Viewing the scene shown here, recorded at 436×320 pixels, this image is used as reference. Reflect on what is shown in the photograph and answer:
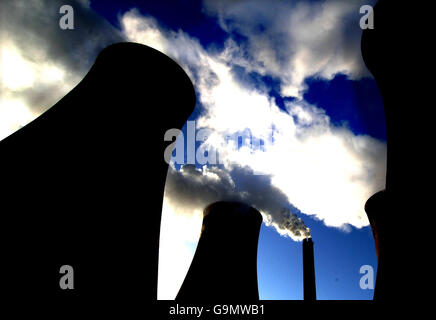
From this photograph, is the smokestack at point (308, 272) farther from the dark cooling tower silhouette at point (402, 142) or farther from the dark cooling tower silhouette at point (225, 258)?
the dark cooling tower silhouette at point (402, 142)

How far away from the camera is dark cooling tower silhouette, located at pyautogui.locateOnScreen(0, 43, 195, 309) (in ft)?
12.4

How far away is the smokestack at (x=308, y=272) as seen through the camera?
360 inches

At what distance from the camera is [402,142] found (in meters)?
4.05

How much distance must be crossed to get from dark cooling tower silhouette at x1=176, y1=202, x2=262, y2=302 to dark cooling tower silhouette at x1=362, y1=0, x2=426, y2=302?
440 centimetres

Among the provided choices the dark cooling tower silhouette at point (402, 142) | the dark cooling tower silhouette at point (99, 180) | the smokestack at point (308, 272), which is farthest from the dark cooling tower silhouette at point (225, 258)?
the dark cooling tower silhouette at point (402, 142)

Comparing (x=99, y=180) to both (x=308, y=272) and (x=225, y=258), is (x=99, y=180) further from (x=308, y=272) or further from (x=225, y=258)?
(x=308, y=272)

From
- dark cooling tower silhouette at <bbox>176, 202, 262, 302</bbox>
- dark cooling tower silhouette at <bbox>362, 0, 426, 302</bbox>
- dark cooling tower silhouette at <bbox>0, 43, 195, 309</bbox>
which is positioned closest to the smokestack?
dark cooling tower silhouette at <bbox>176, 202, 262, 302</bbox>

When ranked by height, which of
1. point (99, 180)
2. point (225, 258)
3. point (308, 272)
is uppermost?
point (99, 180)

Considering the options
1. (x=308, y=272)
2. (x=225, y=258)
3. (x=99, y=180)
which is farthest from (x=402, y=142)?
(x=308, y=272)

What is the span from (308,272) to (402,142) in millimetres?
6932

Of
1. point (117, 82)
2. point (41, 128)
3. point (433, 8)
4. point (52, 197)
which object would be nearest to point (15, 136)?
point (41, 128)
